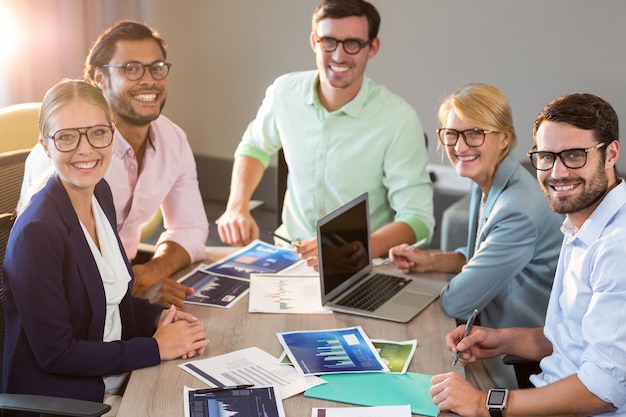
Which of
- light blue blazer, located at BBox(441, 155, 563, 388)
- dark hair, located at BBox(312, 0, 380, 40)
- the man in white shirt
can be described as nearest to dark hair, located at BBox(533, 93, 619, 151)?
the man in white shirt

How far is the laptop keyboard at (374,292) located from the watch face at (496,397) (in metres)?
0.55

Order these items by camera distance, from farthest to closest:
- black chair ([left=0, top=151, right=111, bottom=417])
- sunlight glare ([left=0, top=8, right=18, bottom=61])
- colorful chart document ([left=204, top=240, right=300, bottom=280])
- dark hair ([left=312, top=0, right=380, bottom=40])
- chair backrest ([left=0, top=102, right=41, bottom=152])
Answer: sunlight glare ([left=0, top=8, right=18, bottom=61]) → chair backrest ([left=0, top=102, right=41, bottom=152]) → dark hair ([left=312, top=0, right=380, bottom=40]) → colorful chart document ([left=204, top=240, right=300, bottom=280]) → black chair ([left=0, top=151, right=111, bottom=417])

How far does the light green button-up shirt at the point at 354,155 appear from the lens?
9.85ft

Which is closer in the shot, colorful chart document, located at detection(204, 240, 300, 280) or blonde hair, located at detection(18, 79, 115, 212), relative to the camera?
blonde hair, located at detection(18, 79, 115, 212)

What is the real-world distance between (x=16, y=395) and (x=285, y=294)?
849 millimetres

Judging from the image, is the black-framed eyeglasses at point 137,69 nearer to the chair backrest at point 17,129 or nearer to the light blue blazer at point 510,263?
the chair backrest at point 17,129

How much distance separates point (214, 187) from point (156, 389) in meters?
3.73

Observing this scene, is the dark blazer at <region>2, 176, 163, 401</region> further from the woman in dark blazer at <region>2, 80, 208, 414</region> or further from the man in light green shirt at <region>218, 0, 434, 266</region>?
the man in light green shirt at <region>218, 0, 434, 266</region>

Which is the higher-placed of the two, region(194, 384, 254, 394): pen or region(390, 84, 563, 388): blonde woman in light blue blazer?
region(390, 84, 563, 388): blonde woman in light blue blazer

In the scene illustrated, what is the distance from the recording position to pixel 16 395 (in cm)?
184

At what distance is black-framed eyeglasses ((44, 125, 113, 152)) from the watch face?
43.6 inches

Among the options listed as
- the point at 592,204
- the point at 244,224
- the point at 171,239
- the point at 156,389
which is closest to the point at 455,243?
the point at 244,224

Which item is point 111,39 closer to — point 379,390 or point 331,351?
point 331,351

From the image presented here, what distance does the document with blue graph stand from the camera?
6.61 ft
